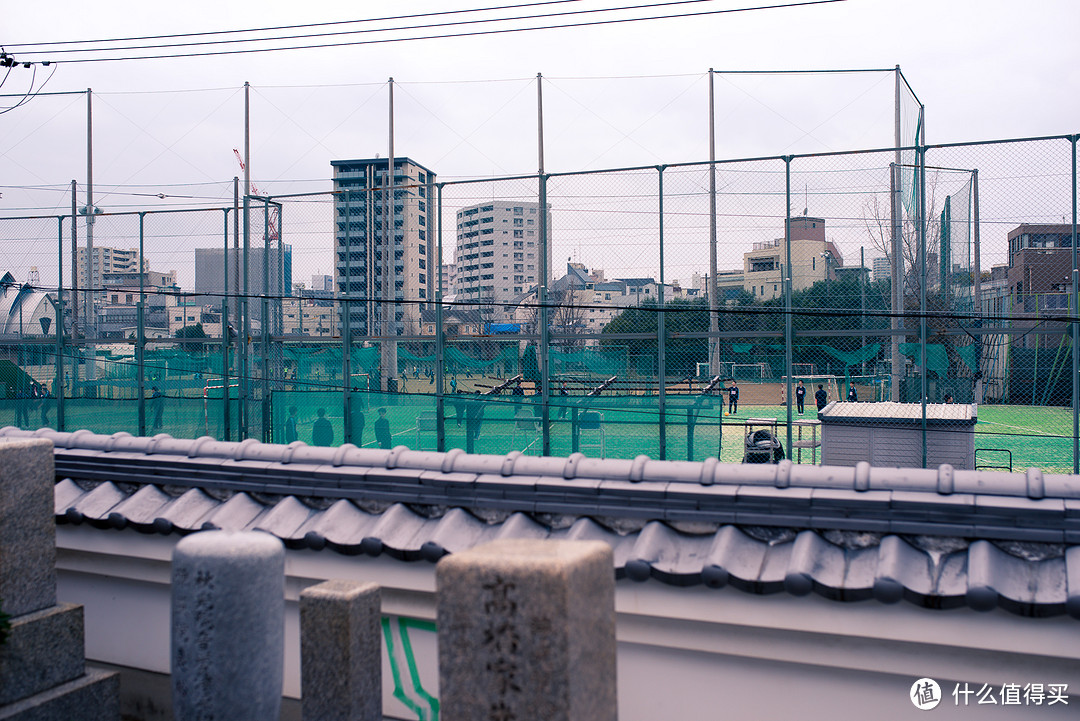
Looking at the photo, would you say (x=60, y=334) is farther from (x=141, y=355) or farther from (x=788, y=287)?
(x=788, y=287)

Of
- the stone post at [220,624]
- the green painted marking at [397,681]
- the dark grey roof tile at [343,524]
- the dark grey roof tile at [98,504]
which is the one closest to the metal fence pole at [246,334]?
the dark grey roof tile at [98,504]

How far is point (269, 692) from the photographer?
→ 267 cm

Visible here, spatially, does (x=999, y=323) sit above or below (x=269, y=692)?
Answer: above

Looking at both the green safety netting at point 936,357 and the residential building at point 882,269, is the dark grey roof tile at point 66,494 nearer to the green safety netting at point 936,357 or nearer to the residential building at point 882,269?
the green safety netting at point 936,357

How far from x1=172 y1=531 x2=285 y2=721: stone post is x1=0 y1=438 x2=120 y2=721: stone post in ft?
4.00

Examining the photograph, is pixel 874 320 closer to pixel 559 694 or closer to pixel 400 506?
pixel 400 506

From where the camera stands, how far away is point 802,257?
1197 cm

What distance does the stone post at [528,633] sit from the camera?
200 centimetres

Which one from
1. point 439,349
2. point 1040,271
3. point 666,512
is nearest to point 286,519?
point 666,512

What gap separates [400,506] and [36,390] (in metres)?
18.2

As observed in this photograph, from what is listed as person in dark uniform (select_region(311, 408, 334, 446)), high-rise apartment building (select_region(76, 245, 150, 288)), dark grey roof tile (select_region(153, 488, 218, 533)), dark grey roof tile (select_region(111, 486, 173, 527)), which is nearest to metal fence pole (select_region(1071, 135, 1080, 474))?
dark grey roof tile (select_region(153, 488, 218, 533))

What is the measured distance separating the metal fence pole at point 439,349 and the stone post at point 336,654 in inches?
384

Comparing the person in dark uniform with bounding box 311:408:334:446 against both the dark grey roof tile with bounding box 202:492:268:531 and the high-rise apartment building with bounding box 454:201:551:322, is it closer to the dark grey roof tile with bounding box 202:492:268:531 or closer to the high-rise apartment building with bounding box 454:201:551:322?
the high-rise apartment building with bounding box 454:201:551:322

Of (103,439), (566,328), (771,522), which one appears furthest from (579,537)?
(566,328)
